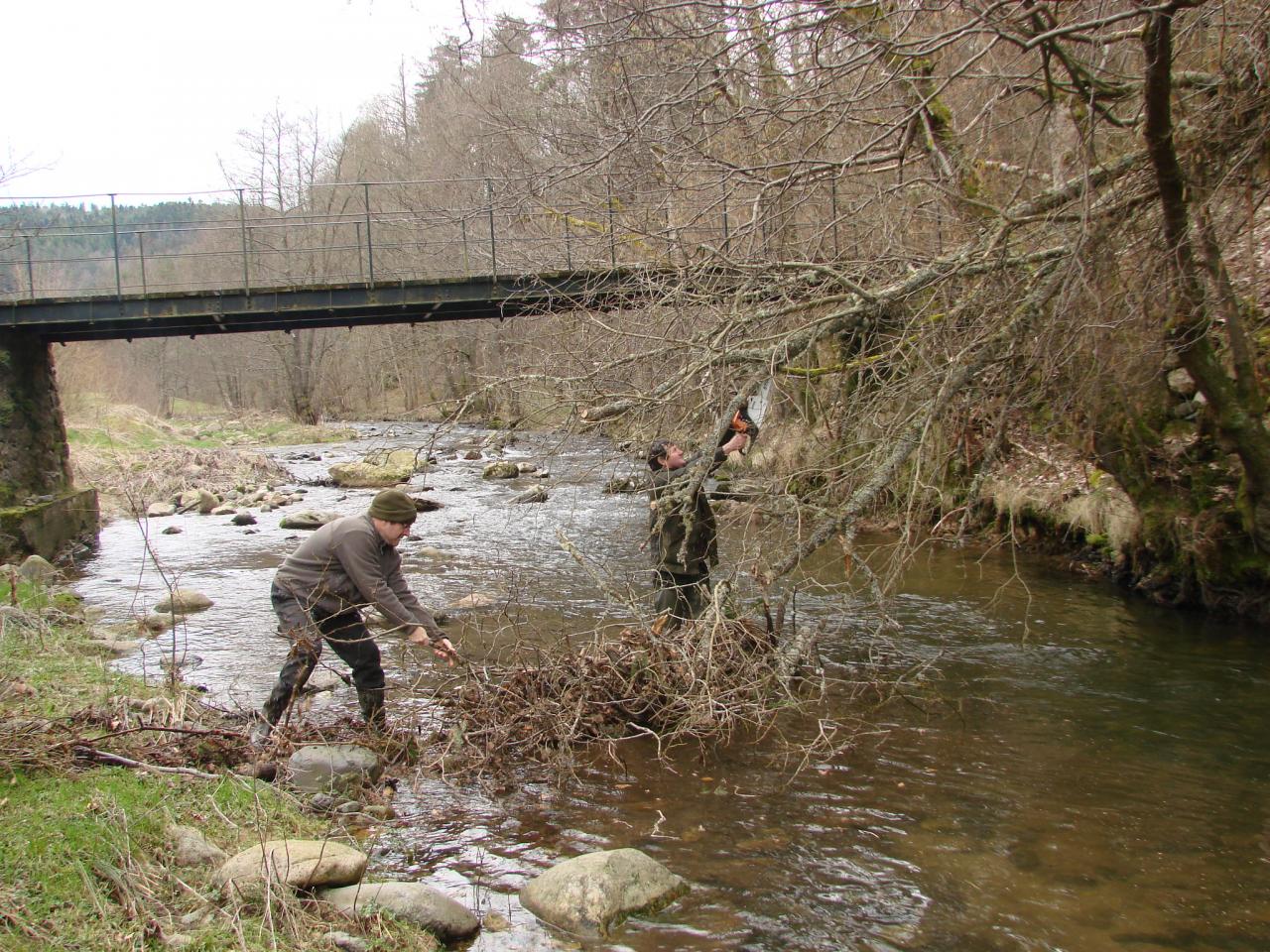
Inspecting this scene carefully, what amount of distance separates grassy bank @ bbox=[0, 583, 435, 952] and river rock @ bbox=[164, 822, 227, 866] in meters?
0.03

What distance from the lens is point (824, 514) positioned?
261 inches

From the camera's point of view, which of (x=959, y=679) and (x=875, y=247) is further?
(x=875, y=247)

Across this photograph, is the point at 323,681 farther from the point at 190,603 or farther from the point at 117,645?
the point at 190,603

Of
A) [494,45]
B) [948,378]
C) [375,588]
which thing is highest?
[494,45]

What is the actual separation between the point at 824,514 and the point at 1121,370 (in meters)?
2.88

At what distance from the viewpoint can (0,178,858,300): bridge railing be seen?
25.7 ft

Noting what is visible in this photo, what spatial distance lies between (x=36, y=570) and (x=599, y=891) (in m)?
10.3

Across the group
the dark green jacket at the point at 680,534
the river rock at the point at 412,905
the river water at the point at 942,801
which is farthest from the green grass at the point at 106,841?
the dark green jacket at the point at 680,534

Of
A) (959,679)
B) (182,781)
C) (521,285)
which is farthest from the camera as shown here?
(521,285)

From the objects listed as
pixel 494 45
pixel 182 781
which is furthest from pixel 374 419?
pixel 182 781

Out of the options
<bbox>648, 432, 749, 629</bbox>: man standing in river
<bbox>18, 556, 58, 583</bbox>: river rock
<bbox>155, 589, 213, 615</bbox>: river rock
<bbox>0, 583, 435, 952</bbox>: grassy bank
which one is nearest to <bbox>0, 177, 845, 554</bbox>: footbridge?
<bbox>18, 556, 58, 583</bbox>: river rock

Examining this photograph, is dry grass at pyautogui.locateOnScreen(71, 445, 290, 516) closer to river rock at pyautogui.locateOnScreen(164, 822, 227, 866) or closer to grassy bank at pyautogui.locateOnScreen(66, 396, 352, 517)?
grassy bank at pyautogui.locateOnScreen(66, 396, 352, 517)

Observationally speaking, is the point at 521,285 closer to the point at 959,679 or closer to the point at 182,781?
the point at 959,679

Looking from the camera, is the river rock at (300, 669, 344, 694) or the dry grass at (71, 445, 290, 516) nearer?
the river rock at (300, 669, 344, 694)
